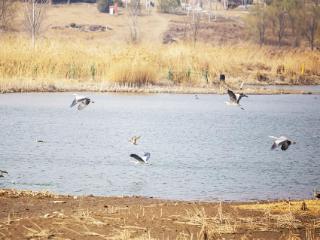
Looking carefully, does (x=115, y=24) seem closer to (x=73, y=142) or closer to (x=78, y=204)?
(x=73, y=142)

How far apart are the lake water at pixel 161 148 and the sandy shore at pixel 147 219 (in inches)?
54.1

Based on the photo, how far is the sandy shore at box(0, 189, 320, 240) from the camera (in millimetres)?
7969

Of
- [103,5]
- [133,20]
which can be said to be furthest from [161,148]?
[103,5]

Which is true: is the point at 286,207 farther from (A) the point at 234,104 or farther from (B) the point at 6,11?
(B) the point at 6,11

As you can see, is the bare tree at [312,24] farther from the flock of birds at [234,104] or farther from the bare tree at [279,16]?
the flock of birds at [234,104]

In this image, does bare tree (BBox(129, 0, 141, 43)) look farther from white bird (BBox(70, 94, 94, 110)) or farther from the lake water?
white bird (BBox(70, 94, 94, 110))

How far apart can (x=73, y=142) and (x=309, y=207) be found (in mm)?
9411

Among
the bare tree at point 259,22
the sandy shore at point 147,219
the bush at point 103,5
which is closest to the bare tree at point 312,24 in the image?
the bare tree at point 259,22

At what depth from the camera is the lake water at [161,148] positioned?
1255 centimetres

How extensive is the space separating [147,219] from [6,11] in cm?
6490

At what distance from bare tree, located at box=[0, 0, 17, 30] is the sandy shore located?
5755 cm

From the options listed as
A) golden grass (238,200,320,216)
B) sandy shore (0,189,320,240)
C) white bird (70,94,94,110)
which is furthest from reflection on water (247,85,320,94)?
sandy shore (0,189,320,240)

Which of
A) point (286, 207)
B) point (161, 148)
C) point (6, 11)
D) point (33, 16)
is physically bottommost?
point (6, 11)

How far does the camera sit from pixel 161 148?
58.2 ft
